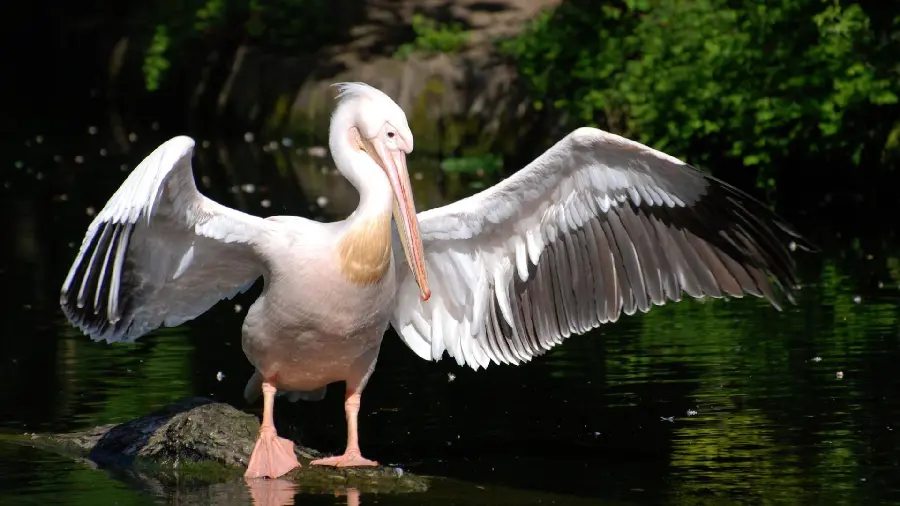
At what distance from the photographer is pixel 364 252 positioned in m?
6.05

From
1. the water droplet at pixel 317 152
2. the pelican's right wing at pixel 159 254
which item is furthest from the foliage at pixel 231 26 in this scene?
the pelican's right wing at pixel 159 254

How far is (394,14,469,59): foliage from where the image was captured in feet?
65.1

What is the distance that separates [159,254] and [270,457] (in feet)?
3.07

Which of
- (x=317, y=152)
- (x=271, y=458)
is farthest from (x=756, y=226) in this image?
(x=317, y=152)

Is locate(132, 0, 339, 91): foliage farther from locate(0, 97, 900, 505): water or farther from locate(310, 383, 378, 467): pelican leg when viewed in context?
locate(310, 383, 378, 467): pelican leg

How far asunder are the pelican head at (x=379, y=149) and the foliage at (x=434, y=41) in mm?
13595

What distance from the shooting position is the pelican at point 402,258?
6.05 meters

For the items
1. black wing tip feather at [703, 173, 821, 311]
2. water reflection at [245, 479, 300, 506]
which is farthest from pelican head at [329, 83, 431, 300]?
black wing tip feather at [703, 173, 821, 311]

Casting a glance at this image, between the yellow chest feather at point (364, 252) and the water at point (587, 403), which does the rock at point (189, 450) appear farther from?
the yellow chest feather at point (364, 252)

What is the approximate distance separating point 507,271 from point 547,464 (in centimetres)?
92

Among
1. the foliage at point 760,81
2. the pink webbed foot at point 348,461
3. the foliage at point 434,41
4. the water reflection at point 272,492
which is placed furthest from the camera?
the foliage at point 434,41

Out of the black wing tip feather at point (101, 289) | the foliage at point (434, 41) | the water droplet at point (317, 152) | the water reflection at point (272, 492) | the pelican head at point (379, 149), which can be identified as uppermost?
the foliage at point (434, 41)

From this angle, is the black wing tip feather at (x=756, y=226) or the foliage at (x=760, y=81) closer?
the black wing tip feather at (x=756, y=226)

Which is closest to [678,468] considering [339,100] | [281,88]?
[339,100]
